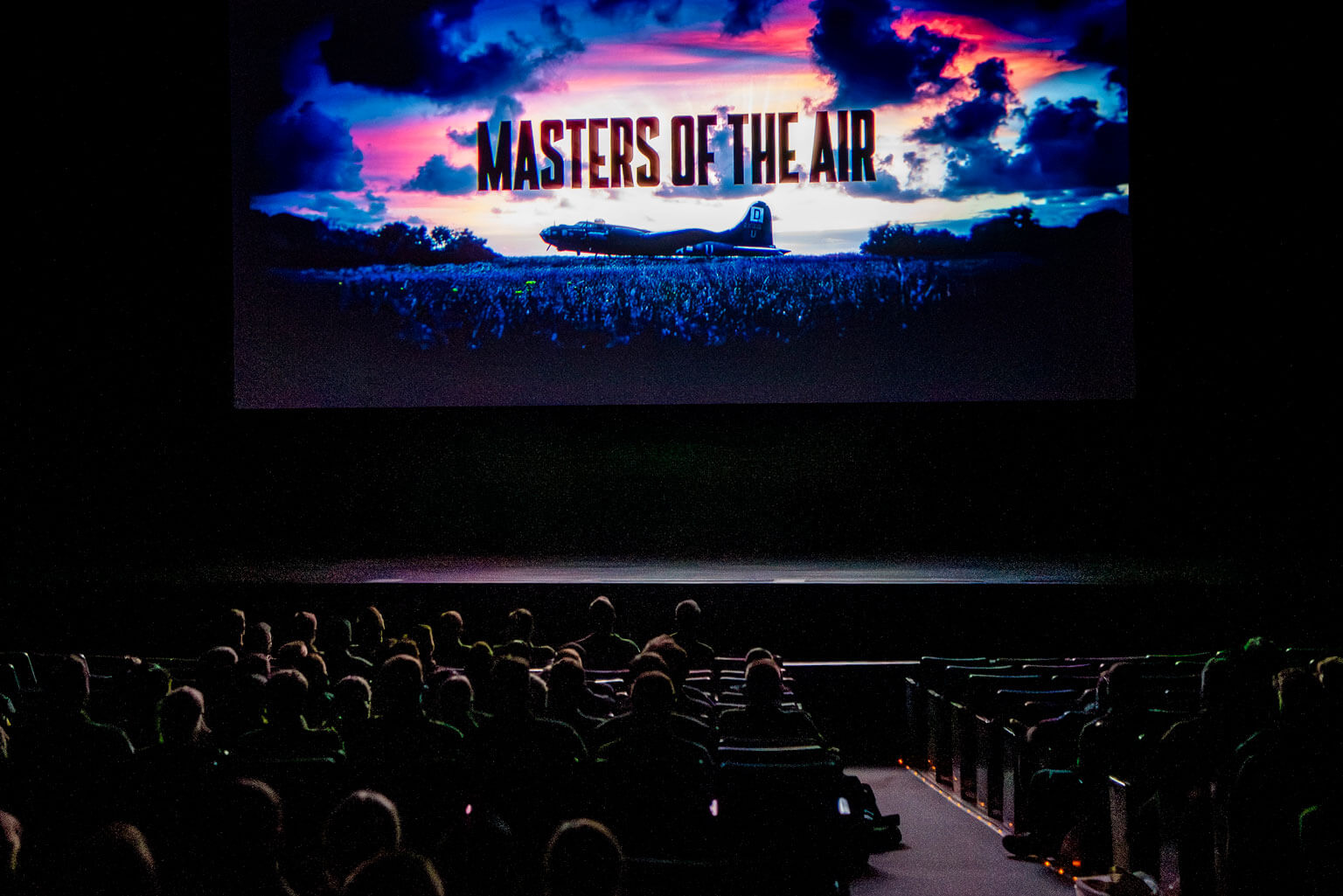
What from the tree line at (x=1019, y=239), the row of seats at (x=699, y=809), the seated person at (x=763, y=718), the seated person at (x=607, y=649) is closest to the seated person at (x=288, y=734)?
the row of seats at (x=699, y=809)

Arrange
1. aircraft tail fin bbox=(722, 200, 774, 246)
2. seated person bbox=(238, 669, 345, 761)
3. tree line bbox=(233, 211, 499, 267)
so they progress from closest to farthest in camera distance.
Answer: seated person bbox=(238, 669, 345, 761) → aircraft tail fin bbox=(722, 200, 774, 246) → tree line bbox=(233, 211, 499, 267)

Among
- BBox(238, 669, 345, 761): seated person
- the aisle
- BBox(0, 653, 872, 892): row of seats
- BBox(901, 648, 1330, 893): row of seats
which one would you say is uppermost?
BBox(238, 669, 345, 761): seated person

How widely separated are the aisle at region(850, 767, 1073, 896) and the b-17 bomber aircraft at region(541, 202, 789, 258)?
5251 mm

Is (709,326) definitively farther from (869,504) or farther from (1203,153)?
(1203,153)

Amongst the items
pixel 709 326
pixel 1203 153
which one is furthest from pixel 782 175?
pixel 1203 153

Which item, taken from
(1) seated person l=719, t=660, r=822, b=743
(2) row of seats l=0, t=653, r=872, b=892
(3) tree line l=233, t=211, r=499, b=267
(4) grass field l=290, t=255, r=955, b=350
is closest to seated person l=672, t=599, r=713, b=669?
(1) seated person l=719, t=660, r=822, b=743

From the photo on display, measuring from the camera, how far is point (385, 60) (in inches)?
368

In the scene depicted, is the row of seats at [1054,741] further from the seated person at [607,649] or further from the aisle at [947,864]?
the seated person at [607,649]

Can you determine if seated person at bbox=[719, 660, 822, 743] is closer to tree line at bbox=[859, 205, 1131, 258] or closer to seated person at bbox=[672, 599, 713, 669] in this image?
seated person at bbox=[672, 599, 713, 669]

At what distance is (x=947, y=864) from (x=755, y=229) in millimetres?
5979

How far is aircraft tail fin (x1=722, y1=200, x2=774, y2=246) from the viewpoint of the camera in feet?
29.6

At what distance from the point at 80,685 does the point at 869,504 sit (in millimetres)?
8064

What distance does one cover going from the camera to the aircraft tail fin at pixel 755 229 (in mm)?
9031

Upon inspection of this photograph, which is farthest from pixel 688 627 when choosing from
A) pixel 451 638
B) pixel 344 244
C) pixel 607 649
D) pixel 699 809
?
pixel 344 244
